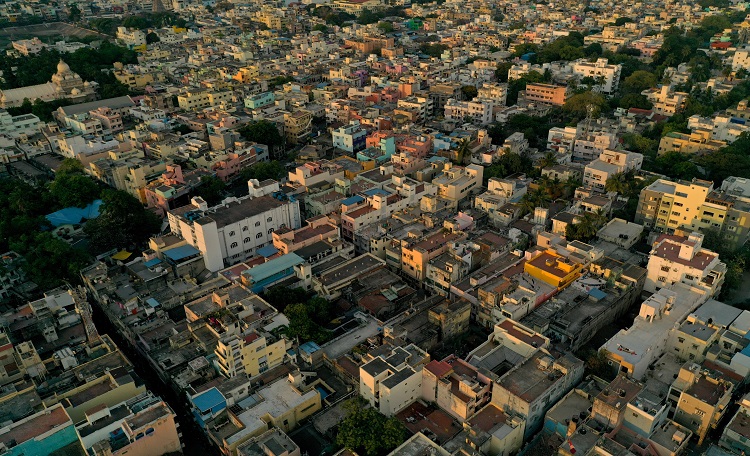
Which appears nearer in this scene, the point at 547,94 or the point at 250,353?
the point at 250,353

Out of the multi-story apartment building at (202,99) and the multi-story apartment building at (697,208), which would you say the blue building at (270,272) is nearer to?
the multi-story apartment building at (697,208)

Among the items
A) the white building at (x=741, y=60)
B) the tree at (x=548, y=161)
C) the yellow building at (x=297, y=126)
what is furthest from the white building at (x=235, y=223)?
the white building at (x=741, y=60)

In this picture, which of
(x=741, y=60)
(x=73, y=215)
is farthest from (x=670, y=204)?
(x=741, y=60)

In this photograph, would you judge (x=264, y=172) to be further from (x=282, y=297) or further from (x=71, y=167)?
(x=282, y=297)

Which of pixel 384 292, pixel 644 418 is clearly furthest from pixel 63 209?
pixel 644 418

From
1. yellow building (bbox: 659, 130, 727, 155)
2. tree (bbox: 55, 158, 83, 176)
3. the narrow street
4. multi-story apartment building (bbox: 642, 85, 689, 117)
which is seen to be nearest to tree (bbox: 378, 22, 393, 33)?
multi-story apartment building (bbox: 642, 85, 689, 117)
